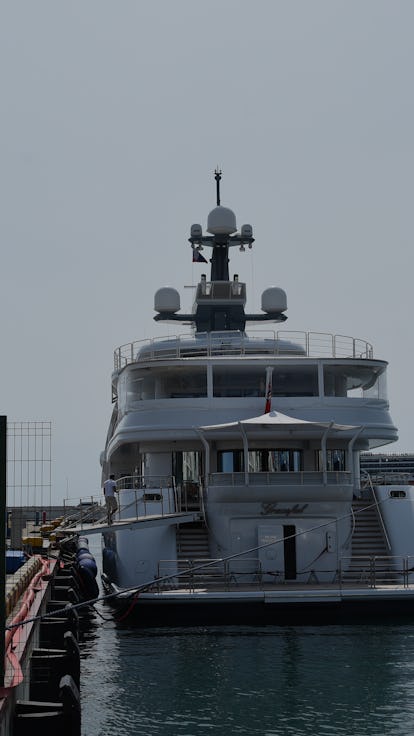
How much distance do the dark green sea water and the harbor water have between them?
2 centimetres

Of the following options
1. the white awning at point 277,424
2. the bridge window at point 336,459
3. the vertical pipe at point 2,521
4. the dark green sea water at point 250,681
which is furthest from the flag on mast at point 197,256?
the vertical pipe at point 2,521

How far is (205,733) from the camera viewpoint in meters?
16.4

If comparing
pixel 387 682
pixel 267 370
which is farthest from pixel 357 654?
pixel 267 370

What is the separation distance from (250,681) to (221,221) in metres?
25.5

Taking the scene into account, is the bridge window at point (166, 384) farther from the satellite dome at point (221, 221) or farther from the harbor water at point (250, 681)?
the satellite dome at point (221, 221)

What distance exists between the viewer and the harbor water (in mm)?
16969

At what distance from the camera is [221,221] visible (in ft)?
138

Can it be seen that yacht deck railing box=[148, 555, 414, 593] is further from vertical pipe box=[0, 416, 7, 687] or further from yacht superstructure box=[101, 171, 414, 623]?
vertical pipe box=[0, 416, 7, 687]

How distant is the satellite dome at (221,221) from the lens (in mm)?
42125

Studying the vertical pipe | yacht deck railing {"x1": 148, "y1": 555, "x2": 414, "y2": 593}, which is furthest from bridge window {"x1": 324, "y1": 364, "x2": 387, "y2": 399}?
the vertical pipe

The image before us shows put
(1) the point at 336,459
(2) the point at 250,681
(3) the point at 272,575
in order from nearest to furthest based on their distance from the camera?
(2) the point at 250,681
(3) the point at 272,575
(1) the point at 336,459

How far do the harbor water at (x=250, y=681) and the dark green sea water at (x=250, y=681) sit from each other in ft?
0.06

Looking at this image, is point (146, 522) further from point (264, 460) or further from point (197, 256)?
point (197, 256)

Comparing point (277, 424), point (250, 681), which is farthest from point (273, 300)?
point (250, 681)
